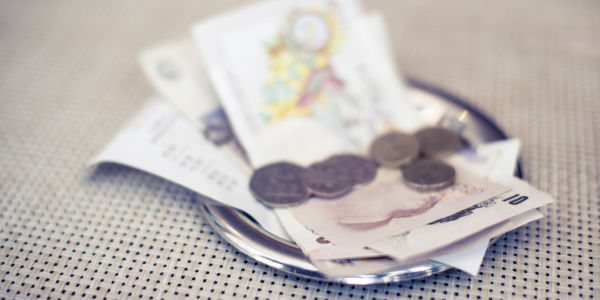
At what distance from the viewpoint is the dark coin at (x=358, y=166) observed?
0.50 metres

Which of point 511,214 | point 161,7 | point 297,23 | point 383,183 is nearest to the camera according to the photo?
point 511,214

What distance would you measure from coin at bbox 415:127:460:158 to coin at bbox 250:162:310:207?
176 millimetres

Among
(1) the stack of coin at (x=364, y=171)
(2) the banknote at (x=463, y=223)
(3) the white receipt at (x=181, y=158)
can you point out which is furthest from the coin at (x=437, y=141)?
(3) the white receipt at (x=181, y=158)

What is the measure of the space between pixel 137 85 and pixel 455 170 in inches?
21.2

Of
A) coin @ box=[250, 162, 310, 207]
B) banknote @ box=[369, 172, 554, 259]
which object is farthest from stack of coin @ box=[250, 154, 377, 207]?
banknote @ box=[369, 172, 554, 259]

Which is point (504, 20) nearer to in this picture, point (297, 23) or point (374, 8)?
point (374, 8)

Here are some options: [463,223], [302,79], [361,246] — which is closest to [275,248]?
[361,246]

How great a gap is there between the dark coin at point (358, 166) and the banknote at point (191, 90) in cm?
12

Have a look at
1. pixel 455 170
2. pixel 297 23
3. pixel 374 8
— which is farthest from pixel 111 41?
pixel 455 170

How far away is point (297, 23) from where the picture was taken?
602mm

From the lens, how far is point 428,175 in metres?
0.48

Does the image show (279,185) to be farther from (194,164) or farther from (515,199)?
(515,199)

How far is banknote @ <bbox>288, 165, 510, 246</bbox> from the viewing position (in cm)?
41

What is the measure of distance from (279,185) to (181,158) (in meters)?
0.13
